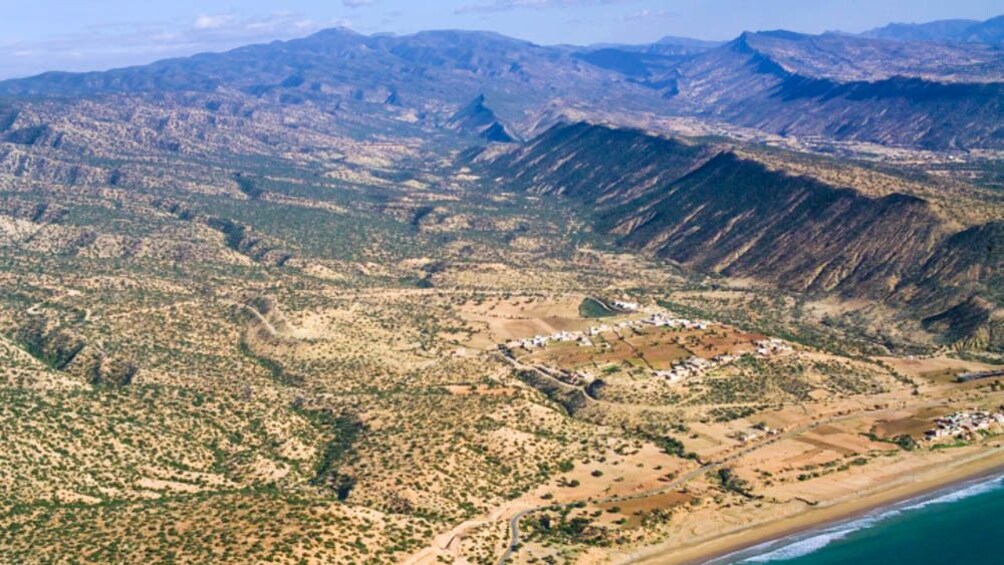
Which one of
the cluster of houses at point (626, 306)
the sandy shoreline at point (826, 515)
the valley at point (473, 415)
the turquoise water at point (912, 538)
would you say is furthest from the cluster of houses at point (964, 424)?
the cluster of houses at point (626, 306)

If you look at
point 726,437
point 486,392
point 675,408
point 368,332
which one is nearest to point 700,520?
point 726,437

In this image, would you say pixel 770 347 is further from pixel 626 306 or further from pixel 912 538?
pixel 912 538

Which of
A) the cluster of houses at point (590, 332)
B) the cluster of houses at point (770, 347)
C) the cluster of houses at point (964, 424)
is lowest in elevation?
A: the cluster of houses at point (964, 424)

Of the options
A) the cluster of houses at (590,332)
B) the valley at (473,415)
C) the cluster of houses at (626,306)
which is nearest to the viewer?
the valley at (473,415)

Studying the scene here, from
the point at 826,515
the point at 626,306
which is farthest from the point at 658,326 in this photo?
the point at 826,515

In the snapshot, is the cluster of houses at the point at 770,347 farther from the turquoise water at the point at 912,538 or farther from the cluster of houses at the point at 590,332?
the turquoise water at the point at 912,538

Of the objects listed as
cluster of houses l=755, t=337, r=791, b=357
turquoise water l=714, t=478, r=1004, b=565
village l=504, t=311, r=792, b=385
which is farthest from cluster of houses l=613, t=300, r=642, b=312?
turquoise water l=714, t=478, r=1004, b=565

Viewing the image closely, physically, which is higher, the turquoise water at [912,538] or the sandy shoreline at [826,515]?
the sandy shoreline at [826,515]
